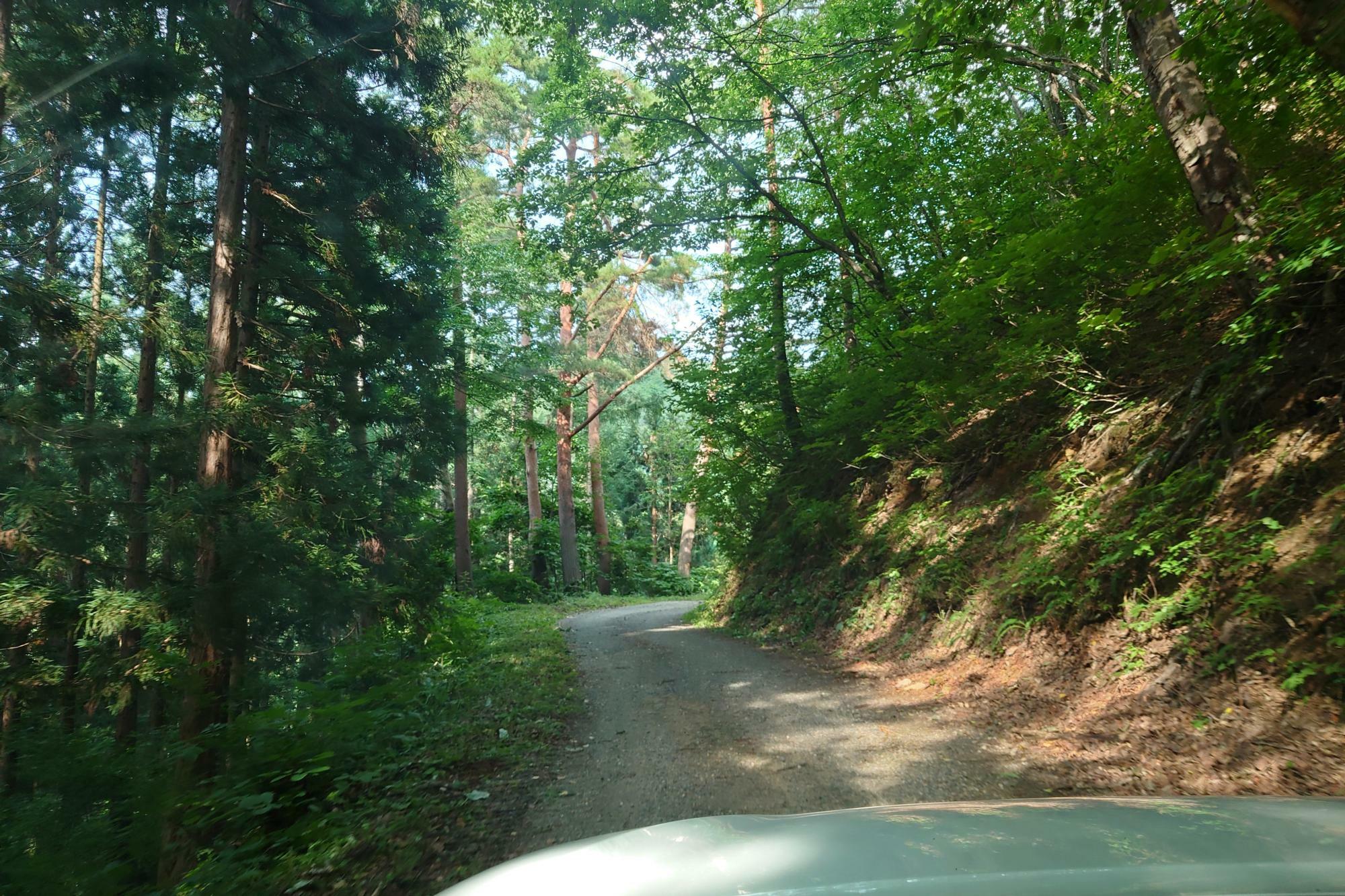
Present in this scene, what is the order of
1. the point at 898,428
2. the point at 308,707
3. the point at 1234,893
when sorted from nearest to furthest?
the point at 1234,893 < the point at 308,707 < the point at 898,428

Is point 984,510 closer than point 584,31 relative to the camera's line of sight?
Yes

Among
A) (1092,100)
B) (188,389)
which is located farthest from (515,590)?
(1092,100)

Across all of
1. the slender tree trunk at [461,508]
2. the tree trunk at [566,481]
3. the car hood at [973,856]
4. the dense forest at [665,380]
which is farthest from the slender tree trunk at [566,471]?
the car hood at [973,856]

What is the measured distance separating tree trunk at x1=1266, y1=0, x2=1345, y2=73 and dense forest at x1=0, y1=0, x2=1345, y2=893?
2 centimetres

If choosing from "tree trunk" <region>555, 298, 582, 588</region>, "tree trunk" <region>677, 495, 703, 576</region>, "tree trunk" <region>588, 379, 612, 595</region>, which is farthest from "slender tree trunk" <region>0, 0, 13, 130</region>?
"tree trunk" <region>677, 495, 703, 576</region>

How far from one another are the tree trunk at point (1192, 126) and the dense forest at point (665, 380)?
0.10ft

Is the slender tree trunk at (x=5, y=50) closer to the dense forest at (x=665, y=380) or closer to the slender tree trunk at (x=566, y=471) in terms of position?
the dense forest at (x=665, y=380)

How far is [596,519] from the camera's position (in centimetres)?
2950

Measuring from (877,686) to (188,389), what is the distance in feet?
36.9

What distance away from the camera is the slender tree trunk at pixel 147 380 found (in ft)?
26.3

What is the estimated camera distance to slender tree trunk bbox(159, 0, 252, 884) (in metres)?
7.30

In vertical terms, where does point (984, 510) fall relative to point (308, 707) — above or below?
above

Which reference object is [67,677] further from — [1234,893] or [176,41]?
[1234,893]

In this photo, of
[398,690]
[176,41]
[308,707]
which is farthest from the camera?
A: [176,41]
